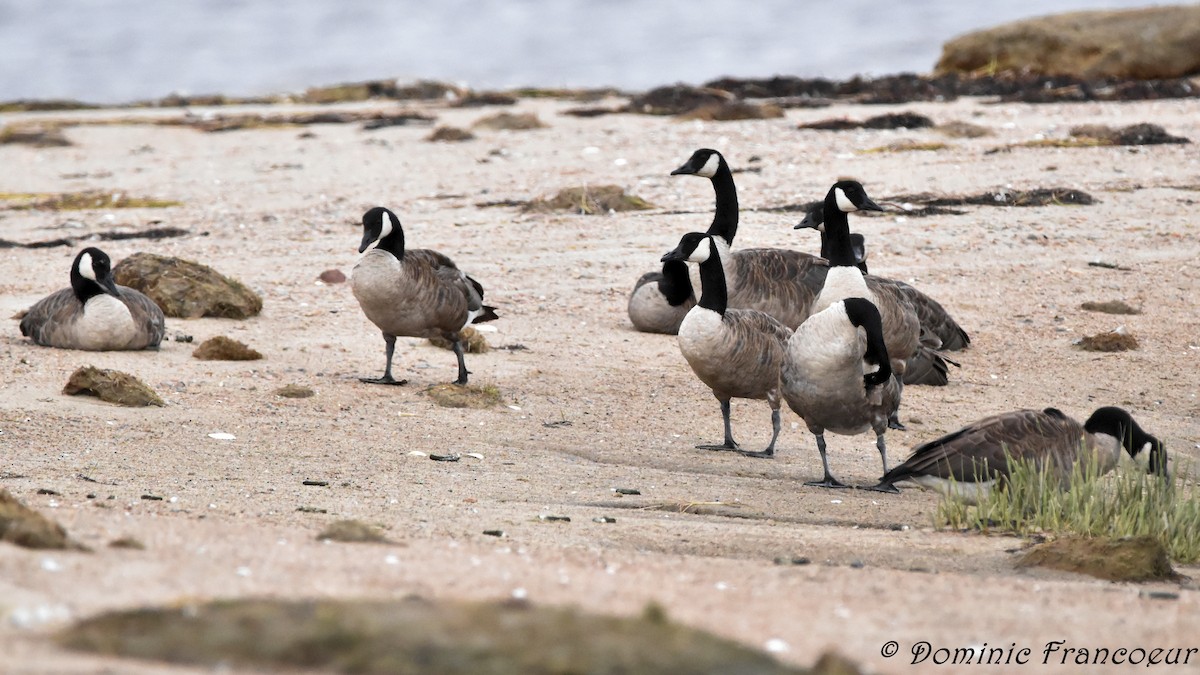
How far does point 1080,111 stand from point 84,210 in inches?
531

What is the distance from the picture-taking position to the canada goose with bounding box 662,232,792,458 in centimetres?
886

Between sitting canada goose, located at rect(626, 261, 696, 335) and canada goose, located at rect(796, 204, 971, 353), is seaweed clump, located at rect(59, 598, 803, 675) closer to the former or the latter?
canada goose, located at rect(796, 204, 971, 353)

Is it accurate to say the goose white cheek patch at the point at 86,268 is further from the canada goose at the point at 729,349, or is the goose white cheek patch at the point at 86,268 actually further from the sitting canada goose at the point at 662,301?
the canada goose at the point at 729,349

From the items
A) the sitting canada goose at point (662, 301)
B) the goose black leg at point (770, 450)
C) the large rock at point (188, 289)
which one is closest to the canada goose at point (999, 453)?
the goose black leg at point (770, 450)

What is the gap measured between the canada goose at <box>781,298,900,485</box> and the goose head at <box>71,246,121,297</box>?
16.8 feet

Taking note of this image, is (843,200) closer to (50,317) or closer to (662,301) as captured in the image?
(662,301)

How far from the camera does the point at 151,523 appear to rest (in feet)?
17.4

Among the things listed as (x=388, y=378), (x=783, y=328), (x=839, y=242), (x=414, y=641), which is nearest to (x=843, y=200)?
(x=839, y=242)

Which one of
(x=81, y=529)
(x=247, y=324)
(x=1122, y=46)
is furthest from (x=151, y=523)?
(x=1122, y=46)

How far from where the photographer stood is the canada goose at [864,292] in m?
9.40

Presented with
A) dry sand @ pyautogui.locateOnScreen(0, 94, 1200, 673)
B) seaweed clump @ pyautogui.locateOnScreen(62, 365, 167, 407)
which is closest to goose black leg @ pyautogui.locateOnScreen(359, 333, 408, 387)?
dry sand @ pyautogui.locateOnScreen(0, 94, 1200, 673)

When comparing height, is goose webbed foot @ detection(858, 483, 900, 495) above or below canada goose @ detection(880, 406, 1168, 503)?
below

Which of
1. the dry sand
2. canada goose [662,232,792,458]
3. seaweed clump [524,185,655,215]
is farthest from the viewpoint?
seaweed clump [524,185,655,215]

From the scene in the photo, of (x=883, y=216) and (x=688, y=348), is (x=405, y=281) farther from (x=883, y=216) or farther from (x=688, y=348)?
(x=883, y=216)
